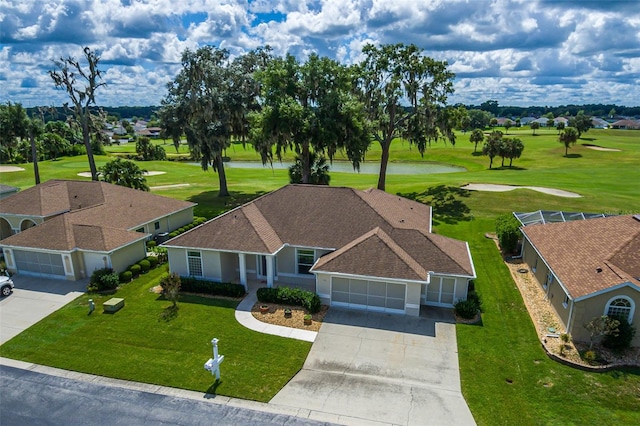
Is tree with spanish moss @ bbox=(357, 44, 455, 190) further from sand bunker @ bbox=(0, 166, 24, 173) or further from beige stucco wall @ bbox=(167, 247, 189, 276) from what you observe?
sand bunker @ bbox=(0, 166, 24, 173)

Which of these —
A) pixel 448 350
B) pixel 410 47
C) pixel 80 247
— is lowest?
pixel 448 350

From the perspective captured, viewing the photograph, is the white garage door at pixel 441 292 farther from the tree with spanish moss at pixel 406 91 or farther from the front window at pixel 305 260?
the tree with spanish moss at pixel 406 91

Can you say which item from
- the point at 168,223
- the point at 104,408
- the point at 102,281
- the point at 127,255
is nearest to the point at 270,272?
the point at 102,281

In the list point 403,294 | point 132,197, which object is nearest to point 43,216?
point 132,197

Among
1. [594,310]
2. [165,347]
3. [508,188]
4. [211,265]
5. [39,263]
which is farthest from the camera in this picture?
[508,188]

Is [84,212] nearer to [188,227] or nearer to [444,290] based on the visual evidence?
[188,227]

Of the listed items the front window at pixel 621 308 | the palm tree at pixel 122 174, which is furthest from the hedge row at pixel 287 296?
the palm tree at pixel 122 174

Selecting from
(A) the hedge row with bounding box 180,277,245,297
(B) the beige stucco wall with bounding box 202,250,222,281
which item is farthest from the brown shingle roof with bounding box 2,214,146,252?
(B) the beige stucco wall with bounding box 202,250,222,281

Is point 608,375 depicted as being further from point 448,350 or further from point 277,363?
point 277,363
